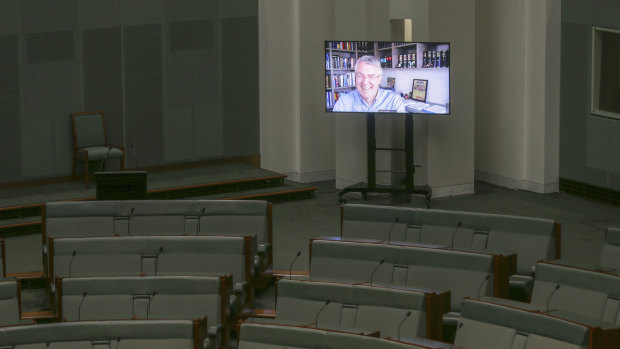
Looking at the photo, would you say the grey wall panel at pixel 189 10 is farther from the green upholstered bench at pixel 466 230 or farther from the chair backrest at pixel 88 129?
the green upholstered bench at pixel 466 230

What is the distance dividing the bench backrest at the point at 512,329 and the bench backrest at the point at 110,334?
1606mm

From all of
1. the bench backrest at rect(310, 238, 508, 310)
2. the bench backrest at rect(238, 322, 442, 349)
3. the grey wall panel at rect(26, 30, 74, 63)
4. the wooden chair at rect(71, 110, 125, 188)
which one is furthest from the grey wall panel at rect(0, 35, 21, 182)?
the bench backrest at rect(238, 322, 442, 349)

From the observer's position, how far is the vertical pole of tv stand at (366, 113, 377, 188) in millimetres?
11166

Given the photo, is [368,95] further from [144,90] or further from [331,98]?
Answer: [144,90]

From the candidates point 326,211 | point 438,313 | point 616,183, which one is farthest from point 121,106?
point 438,313

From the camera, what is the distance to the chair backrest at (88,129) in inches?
448

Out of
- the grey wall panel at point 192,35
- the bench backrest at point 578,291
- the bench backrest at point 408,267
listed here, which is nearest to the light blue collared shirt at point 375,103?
the grey wall panel at point 192,35

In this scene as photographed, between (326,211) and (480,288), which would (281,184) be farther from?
(480,288)

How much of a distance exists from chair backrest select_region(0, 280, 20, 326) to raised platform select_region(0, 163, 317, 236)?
352cm

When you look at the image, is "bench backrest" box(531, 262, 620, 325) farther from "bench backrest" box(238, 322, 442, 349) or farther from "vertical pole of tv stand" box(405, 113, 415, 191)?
"vertical pole of tv stand" box(405, 113, 415, 191)

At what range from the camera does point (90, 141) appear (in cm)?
1146

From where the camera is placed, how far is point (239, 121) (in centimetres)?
1247

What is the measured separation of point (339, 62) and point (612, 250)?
4.10 m

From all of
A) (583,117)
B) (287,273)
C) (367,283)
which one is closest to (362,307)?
(367,283)
